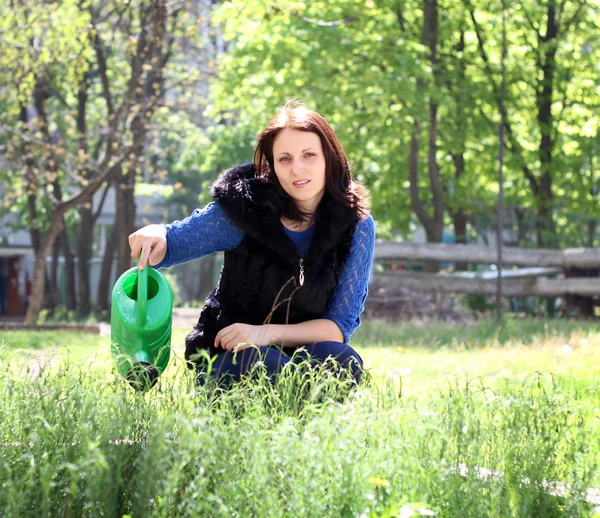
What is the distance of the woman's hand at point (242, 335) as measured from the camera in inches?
134

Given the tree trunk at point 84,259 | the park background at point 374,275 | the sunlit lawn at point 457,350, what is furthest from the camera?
the tree trunk at point 84,259

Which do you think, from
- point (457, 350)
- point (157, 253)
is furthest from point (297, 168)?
point (457, 350)

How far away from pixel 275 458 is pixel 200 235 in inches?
58.3

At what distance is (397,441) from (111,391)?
0.96 metres

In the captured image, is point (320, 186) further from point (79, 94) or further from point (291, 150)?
point (79, 94)

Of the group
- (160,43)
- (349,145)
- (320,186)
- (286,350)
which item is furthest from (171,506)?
(349,145)

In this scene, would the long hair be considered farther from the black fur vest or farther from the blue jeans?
the blue jeans

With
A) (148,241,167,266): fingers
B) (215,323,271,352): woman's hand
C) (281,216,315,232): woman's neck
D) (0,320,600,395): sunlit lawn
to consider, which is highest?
(281,216,315,232): woman's neck

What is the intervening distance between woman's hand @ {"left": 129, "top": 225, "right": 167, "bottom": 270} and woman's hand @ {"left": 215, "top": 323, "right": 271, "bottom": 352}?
0.36 meters

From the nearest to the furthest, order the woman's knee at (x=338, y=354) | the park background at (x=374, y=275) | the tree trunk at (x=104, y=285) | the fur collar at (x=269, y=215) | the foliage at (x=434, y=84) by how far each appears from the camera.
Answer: the park background at (x=374, y=275) < the woman's knee at (x=338, y=354) < the fur collar at (x=269, y=215) < the foliage at (x=434, y=84) < the tree trunk at (x=104, y=285)

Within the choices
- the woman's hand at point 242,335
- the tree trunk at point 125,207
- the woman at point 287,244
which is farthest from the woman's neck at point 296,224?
the tree trunk at point 125,207

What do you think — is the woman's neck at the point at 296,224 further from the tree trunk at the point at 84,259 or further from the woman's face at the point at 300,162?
the tree trunk at the point at 84,259

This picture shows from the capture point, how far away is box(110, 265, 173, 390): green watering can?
10.9 feet

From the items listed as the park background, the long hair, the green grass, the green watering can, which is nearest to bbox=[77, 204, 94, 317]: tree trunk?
the park background
